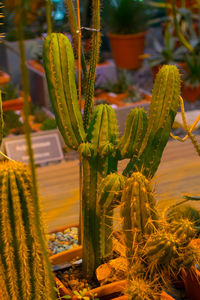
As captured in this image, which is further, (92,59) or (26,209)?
(92,59)

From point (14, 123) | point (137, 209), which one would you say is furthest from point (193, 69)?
point (137, 209)

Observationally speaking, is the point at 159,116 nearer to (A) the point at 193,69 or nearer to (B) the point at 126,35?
(A) the point at 193,69

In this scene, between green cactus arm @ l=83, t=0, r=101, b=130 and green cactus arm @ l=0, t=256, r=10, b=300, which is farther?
green cactus arm @ l=83, t=0, r=101, b=130

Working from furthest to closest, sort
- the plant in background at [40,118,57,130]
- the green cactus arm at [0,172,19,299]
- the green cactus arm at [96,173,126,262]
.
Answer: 1. the plant in background at [40,118,57,130]
2. the green cactus arm at [96,173,126,262]
3. the green cactus arm at [0,172,19,299]

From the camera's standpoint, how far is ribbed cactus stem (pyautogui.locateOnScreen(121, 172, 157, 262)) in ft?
3.18

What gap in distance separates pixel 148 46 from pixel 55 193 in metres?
3.66

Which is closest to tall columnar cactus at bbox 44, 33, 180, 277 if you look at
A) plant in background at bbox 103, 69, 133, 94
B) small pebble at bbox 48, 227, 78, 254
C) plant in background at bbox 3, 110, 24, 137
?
small pebble at bbox 48, 227, 78, 254

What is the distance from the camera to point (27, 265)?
100 centimetres

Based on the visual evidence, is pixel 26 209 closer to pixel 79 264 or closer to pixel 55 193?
pixel 79 264

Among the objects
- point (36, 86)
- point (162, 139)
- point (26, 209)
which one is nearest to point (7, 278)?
point (26, 209)

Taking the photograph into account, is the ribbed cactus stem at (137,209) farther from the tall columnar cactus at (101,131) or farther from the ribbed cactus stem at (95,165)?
the ribbed cactus stem at (95,165)

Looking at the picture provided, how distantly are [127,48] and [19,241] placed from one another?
12.8 ft

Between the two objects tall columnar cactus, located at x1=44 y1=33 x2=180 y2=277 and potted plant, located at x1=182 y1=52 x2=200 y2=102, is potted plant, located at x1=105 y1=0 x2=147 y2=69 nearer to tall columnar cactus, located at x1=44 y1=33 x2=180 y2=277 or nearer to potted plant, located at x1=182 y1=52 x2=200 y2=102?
potted plant, located at x1=182 y1=52 x2=200 y2=102

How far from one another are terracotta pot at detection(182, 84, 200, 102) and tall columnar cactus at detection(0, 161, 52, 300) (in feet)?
10.5
